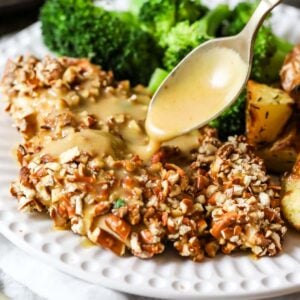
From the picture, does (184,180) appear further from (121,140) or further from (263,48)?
(263,48)

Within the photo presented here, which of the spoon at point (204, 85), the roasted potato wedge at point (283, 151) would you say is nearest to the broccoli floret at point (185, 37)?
the spoon at point (204, 85)

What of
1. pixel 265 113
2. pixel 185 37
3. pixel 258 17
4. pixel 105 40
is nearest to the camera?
pixel 258 17

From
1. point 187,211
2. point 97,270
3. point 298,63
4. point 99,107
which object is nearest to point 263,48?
point 298,63

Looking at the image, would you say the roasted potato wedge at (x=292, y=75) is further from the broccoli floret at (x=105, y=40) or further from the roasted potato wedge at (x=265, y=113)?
the broccoli floret at (x=105, y=40)

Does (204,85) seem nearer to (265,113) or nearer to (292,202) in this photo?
(265,113)

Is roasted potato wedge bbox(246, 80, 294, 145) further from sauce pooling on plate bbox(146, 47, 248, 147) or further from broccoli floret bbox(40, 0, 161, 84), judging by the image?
broccoli floret bbox(40, 0, 161, 84)

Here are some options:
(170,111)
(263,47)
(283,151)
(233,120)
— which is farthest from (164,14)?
(283,151)
